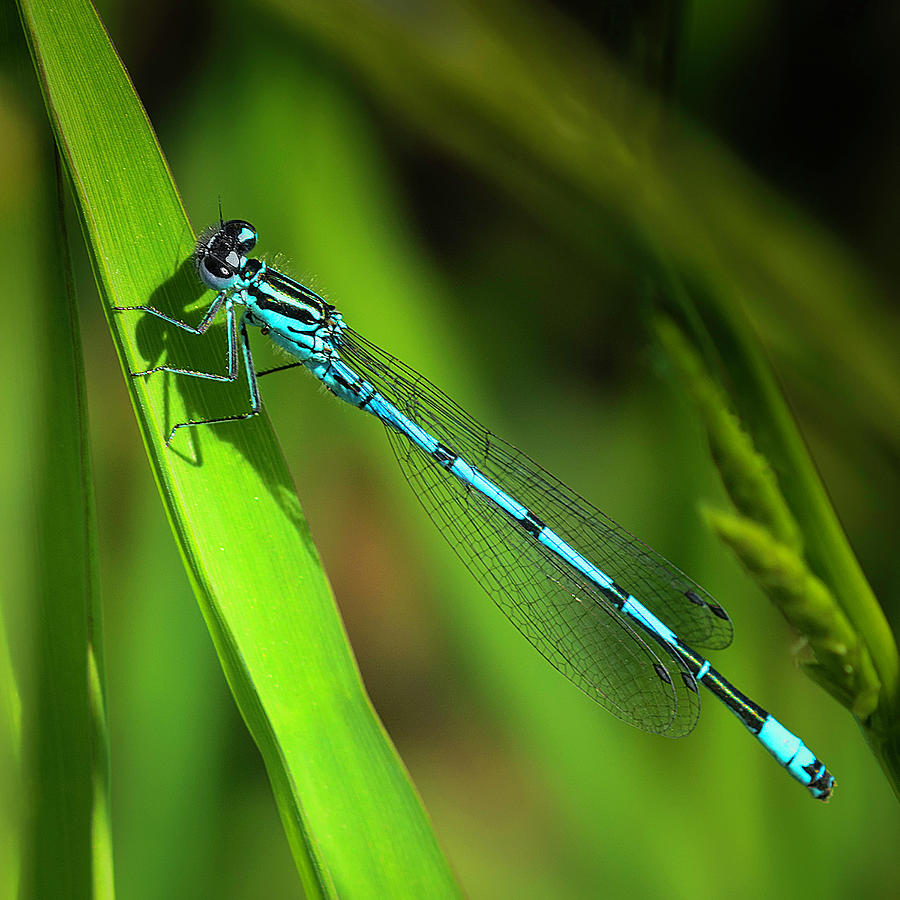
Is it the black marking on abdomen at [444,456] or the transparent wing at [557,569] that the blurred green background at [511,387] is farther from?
the black marking on abdomen at [444,456]

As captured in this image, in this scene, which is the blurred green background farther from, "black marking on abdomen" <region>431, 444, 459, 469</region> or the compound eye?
the compound eye

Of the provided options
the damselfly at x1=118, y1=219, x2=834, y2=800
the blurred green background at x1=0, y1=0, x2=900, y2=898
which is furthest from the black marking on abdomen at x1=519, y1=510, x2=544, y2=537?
the blurred green background at x1=0, y1=0, x2=900, y2=898

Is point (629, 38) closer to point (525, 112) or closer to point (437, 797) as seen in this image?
point (525, 112)

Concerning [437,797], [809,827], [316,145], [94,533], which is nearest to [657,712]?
[809,827]

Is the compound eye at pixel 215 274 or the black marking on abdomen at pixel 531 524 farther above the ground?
the compound eye at pixel 215 274

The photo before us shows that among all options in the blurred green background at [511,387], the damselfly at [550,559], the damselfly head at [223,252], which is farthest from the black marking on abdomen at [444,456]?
the damselfly head at [223,252]

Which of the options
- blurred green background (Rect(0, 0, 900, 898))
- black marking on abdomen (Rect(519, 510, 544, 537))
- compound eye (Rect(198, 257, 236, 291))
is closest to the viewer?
compound eye (Rect(198, 257, 236, 291))
